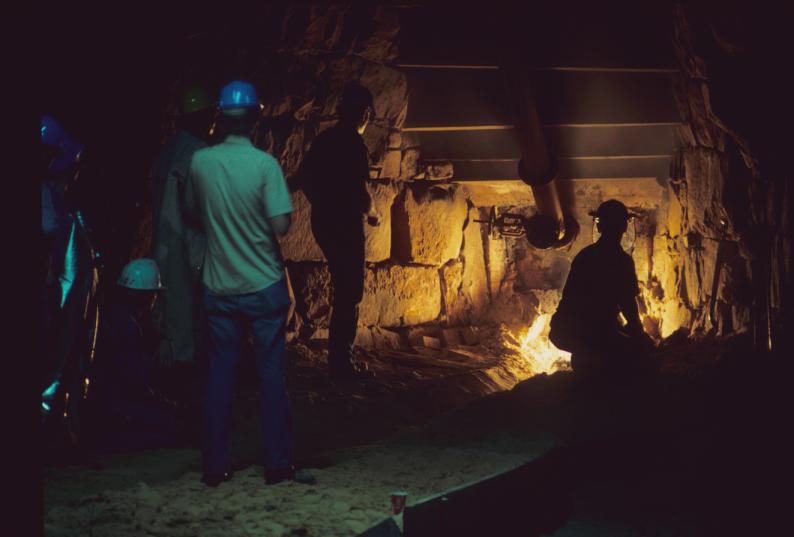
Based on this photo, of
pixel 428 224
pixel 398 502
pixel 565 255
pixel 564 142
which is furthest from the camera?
pixel 565 255

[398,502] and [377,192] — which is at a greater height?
[377,192]

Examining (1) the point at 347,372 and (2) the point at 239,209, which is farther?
(1) the point at 347,372

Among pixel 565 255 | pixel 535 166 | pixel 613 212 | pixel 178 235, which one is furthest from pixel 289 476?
pixel 565 255

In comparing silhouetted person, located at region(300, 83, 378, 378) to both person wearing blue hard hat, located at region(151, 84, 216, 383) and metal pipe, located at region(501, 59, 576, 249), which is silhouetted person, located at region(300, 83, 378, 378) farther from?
metal pipe, located at region(501, 59, 576, 249)

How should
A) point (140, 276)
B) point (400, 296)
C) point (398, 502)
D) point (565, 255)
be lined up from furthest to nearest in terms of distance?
point (565, 255) < point (400, 296) < point (140, 276) < point (398, 502)

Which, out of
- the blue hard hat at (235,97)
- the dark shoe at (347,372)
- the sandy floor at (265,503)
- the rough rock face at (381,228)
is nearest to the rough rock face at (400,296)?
the rough rock face at (381,228)

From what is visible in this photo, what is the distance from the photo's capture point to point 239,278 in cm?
385

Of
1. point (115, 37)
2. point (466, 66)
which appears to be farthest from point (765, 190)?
point (115, 37)

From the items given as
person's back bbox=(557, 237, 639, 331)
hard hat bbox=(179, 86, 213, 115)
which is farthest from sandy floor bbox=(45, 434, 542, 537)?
person's back bbox=(557, 237, 639, 331)

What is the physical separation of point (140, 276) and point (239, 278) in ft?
4.24

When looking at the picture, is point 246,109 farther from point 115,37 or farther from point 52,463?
point 115,37

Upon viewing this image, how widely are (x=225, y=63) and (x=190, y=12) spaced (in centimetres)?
54

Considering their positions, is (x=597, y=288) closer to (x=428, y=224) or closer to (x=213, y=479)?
(x=428, y=224)

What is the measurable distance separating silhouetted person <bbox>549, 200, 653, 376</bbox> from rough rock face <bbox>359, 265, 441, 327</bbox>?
7.34ft
